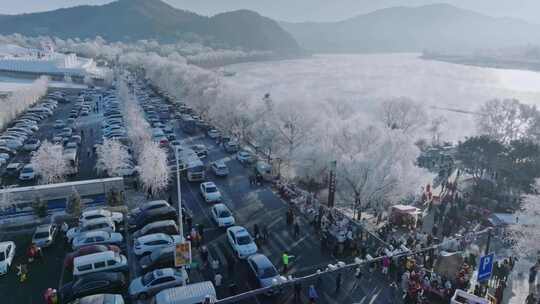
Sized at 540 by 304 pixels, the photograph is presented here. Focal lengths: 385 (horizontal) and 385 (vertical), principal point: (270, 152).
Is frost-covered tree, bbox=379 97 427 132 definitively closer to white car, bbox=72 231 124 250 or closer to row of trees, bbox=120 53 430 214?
row of trees, bbox=120 53 430 214

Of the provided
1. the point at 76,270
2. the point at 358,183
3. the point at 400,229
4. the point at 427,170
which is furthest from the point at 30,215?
the point at 427,170

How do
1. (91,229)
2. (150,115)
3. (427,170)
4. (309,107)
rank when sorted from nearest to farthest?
(91,229) → (427,170) → (309,107) → (150,115)

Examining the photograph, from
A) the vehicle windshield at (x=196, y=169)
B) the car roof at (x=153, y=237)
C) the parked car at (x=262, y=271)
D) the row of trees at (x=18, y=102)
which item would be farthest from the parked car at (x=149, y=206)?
the row of trees at (x=18, y=102)

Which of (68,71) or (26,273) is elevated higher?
(68,71)

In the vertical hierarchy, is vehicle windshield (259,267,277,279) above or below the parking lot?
above

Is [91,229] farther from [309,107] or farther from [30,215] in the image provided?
[309,107]

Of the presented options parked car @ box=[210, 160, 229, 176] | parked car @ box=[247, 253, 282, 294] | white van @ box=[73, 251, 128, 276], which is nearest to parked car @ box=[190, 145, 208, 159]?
parked car @ box=[210, 160, 229, 176]
